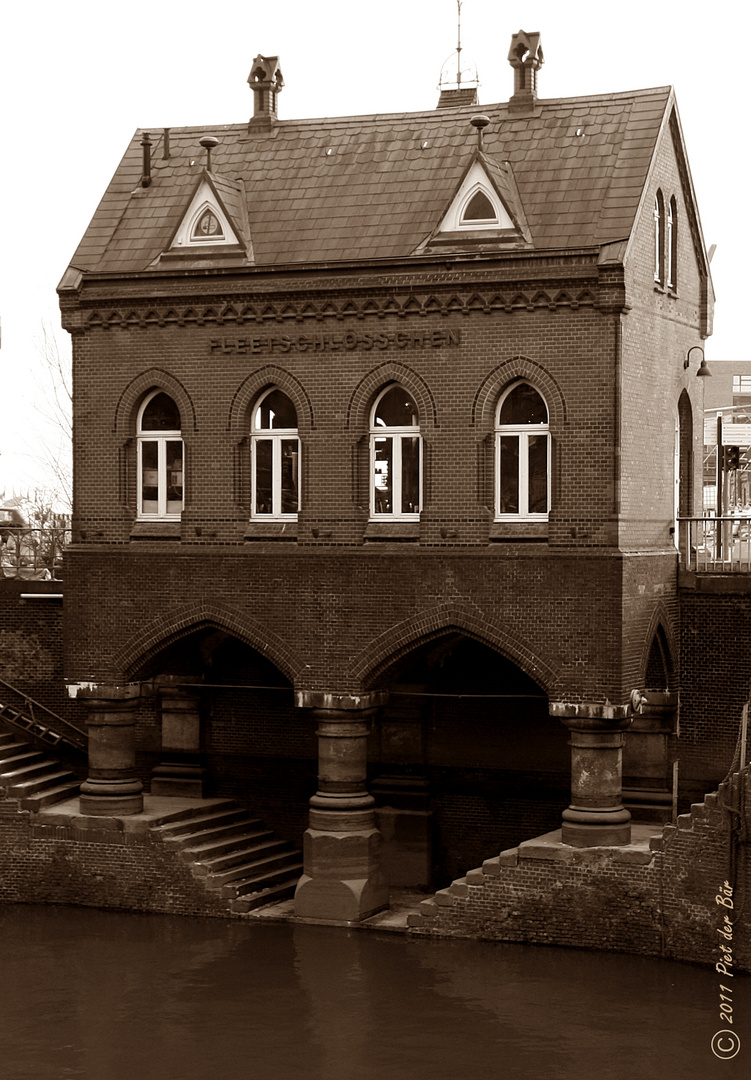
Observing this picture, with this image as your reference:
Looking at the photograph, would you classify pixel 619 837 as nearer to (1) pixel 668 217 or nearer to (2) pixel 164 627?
(2) pixel 164 627

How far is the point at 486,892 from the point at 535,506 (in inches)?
212

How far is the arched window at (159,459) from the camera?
25469 mm

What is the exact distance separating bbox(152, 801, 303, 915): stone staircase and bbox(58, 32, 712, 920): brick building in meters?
1.20

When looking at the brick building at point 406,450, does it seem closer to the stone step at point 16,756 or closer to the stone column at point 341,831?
the stone column at point 341,831

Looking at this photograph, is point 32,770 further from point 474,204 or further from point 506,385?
point 474,204

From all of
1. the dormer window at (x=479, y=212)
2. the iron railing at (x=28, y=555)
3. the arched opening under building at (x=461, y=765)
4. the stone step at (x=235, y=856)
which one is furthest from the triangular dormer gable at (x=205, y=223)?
the stone step at (x=235, y=856)

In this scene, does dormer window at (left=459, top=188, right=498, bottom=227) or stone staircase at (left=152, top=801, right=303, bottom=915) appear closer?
dormer window at (left=459, top=188, right=498, bottom=227)

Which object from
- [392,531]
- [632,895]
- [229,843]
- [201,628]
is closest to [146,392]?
[201,628]

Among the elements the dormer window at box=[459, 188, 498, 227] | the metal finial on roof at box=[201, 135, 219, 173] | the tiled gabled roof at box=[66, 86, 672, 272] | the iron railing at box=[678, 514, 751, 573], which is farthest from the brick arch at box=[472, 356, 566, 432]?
the metal finial on roof at box=[201, 135, 219, 173]

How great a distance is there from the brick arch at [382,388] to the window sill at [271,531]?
1803 millimetres

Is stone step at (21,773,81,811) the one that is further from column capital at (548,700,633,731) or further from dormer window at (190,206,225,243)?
dormer window at (190,206,225,243)

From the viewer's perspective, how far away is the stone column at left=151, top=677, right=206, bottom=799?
2786 centimetres

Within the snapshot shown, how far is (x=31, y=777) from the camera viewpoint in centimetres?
2688

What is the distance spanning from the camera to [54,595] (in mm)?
28281
